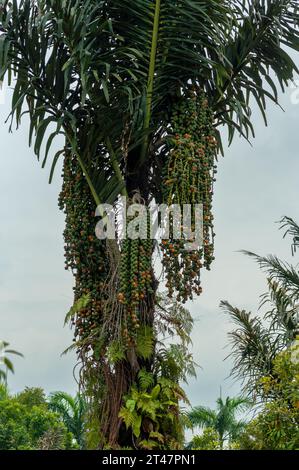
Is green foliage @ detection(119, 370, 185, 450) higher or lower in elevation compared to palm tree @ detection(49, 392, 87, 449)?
lower

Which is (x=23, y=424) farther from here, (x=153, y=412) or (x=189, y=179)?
(x=189, y=179)

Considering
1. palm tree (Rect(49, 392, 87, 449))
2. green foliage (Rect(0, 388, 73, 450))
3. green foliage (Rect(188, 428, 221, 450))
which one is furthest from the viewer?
palm tree (Rect(49, 392, 87, 449))

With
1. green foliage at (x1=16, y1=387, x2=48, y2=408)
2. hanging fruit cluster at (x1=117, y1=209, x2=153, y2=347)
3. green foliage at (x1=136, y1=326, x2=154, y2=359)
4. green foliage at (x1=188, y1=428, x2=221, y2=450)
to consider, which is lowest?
green foliage at (x1=188, y1=428, x2=221, y2=450)

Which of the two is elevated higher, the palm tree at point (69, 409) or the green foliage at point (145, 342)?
the palm tree at point (69, 409)

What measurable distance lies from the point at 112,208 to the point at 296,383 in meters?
2.19

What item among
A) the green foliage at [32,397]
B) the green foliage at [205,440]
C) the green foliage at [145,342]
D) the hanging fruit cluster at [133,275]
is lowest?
the green foliage at [205,440]

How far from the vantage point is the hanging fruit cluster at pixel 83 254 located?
7.30 metres

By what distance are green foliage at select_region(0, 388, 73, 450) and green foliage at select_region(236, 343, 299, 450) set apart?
29.7 feet

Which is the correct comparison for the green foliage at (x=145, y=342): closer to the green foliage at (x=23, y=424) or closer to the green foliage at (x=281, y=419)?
the green foliage at (x=281, y=419)

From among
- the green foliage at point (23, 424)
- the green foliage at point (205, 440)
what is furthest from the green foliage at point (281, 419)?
the green foliage at point (23, 424)

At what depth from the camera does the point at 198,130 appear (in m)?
7.32

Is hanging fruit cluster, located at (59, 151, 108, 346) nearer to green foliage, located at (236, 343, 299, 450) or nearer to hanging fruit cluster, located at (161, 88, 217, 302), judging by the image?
hanging fruit cluster, located at (161, 88, 217, 302)

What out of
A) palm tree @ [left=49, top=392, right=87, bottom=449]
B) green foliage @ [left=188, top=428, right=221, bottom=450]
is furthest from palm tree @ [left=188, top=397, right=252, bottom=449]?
green foliage @ [left=188, top=428, right=221, bottom=450]

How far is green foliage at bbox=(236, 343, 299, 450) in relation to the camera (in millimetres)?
7367
